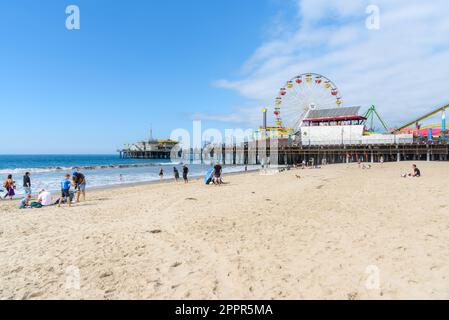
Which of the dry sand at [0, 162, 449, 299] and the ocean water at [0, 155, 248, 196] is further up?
the dry sand at [0, 162, 449, 299]

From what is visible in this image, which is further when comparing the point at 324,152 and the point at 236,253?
the point at 324,152

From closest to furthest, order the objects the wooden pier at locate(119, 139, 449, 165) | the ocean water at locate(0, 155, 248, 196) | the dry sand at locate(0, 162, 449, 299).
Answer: the dry sand at locate(0, 162, 449, 299), the ocean water at locate(0, 155, 248, 196), the wooden pier at locate(119, 139, 449, 165)

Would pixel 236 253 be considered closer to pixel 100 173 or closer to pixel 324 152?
pixel 100 173

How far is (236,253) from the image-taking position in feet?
16.5

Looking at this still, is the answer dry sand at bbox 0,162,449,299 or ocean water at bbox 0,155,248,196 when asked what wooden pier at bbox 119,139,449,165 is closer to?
ocean water at bbox 0,155,248,196

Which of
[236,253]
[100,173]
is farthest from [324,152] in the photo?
[236,253]

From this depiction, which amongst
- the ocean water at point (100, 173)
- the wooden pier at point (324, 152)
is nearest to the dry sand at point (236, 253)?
the ocean water at point (100, 173)

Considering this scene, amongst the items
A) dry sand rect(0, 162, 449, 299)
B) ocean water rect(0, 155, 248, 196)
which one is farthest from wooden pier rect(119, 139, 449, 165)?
dry sand rect(0, 162, 449, 299)

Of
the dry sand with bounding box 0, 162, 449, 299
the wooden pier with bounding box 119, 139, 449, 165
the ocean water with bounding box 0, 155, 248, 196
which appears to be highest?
the wooden pier with bounding box 119, 139, 449, 165

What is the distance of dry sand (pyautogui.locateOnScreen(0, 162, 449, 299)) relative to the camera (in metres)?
3.76

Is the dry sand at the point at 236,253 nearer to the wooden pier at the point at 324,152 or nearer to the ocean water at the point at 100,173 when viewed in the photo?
the ocean water at the point at 100,173
